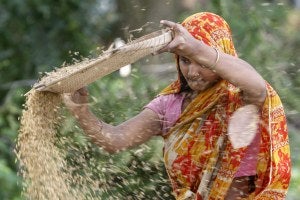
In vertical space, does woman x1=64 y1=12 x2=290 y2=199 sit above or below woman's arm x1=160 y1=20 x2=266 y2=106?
below

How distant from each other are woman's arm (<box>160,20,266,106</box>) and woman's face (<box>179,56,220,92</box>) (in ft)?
0.42

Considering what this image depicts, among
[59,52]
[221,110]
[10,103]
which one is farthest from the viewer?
[59,52]

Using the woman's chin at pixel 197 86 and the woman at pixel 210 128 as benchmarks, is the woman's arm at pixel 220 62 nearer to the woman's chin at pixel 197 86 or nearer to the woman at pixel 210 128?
the woman at pixel 210 128

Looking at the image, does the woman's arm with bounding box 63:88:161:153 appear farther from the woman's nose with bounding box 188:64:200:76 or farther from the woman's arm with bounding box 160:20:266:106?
the woman's arm with bounding box 160:20:266:106

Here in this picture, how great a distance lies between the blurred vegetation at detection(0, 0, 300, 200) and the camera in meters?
4.85

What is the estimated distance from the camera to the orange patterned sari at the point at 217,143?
12.8ft

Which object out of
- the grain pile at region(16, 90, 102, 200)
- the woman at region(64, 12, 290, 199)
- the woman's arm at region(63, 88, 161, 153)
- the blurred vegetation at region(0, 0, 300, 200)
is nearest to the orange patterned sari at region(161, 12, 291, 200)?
the woman at region(64, 12, 290, 199)

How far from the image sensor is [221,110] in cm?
399

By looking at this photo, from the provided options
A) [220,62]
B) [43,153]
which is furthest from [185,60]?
[43,153]

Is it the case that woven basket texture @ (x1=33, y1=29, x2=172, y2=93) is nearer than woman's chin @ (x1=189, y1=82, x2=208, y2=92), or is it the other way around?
woven basket texture @ (x1=33, y1=29, x2=172, y2=93)

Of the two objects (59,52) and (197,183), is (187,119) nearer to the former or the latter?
(197,183)

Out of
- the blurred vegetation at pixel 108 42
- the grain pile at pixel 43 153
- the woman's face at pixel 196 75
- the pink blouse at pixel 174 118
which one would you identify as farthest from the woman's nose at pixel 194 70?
the blurred vegetation at pixel 108 42

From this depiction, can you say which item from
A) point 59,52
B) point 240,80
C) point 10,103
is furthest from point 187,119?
point 59,52

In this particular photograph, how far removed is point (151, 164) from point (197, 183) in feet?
2.25
